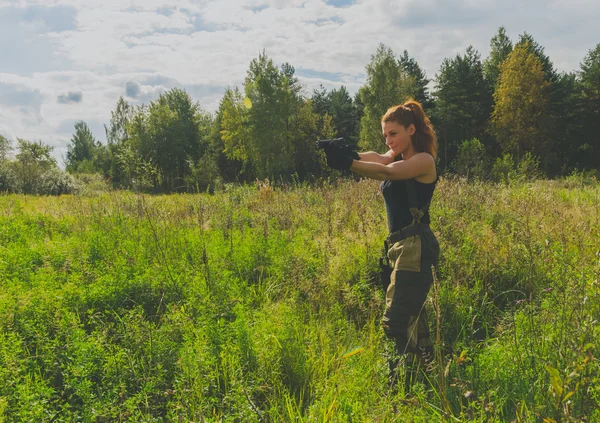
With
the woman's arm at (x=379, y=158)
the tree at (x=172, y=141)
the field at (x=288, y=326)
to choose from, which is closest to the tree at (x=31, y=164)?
Answer: the tree at (x=172, y=141)

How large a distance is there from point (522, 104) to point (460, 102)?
746 cm

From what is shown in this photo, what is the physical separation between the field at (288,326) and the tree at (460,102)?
34089 millimetres

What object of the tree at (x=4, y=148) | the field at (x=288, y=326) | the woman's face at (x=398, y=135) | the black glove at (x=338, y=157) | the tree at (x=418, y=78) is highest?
the tree at (x=418, y=78)

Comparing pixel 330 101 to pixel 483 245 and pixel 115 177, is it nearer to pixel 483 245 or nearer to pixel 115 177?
pixel 115 177

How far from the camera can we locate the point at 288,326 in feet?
9.89

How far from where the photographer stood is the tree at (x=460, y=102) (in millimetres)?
35906

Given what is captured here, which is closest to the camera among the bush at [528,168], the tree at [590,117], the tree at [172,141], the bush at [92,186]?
the bush at [528,168]

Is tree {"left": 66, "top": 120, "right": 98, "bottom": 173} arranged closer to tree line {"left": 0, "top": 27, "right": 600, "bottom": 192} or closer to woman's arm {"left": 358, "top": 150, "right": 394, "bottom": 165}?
tree line {"left": 0, "top": 27, "right": 600, "bottom": 192}

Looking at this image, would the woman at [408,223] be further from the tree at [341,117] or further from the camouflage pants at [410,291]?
the tree at [341,117]

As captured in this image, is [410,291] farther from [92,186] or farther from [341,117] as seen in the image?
[341,117]

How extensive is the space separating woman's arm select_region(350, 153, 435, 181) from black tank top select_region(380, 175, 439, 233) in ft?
0.54

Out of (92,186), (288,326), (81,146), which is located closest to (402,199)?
(288,326)

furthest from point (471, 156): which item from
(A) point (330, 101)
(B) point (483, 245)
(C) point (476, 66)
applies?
(A) point (330, 101)

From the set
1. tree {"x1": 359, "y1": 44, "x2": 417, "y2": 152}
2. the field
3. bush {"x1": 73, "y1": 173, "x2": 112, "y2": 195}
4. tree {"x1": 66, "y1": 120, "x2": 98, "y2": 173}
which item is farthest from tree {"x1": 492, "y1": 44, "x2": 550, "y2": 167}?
tree {"x1": 66, "y1": 120, "x2": 98, "y2": 173}
